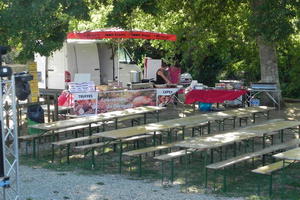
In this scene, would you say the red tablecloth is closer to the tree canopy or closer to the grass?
the tree canopy

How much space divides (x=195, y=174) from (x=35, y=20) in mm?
5018

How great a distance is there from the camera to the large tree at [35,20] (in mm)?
11469

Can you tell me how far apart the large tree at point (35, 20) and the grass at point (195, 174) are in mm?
2555

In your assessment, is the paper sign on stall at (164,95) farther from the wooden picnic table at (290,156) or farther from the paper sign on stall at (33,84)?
the wooden picnic table at (290,156)

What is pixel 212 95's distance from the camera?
15484mm

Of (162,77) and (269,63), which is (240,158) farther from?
(162,77)

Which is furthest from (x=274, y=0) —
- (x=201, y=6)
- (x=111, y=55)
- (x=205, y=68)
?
(x=205, y=68)

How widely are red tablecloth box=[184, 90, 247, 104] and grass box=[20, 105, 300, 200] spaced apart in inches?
204

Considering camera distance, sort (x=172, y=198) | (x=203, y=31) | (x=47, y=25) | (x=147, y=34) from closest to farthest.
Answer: (x=172, y=198)
(x=47, y=25)
(x=147, y=34)
(x=203, y=31)

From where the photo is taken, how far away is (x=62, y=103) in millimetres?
14141

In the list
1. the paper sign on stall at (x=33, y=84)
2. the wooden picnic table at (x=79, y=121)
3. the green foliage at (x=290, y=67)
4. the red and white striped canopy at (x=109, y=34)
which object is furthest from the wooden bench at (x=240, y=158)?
the green foliage at (x=290, y=67)

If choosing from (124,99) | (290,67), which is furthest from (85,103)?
(290,67)

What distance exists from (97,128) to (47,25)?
94.5 inches

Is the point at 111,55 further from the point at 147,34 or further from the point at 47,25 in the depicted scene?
the point at 47,25
